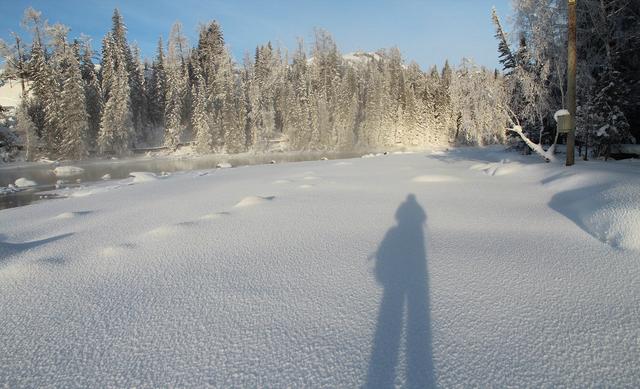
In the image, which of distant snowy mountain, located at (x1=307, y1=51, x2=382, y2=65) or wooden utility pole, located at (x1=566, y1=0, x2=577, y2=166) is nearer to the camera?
wooden utility pole, located at (x1=566, y1=0, x2=577, y2=166)

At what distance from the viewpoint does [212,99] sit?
1982 inches

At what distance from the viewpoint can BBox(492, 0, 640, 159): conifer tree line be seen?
13008 mm

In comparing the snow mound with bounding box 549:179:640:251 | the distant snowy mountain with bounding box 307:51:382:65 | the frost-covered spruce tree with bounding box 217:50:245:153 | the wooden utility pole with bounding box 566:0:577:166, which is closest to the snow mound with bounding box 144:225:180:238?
the snow mound with bounding box 549:179:640:251

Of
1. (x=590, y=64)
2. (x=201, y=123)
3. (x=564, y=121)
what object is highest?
(x=201, y=123)

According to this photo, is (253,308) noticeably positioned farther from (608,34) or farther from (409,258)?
(608,34)

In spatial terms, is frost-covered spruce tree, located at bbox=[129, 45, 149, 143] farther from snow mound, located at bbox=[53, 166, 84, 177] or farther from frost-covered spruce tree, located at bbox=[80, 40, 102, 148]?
snow mound, located at bbox=[53, 166, 84, 177]

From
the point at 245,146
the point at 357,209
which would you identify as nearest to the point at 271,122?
the point at 245,146

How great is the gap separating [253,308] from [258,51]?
7106 centimetres

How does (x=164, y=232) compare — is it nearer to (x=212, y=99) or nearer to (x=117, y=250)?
(x=117, y=250)

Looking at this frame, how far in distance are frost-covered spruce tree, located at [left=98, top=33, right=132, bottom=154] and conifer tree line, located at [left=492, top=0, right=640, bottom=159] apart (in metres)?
42.3

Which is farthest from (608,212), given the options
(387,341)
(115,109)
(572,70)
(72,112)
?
(115,109)

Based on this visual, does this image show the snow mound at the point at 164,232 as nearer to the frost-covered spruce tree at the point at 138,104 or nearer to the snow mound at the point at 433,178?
the snow mound at the point at 433,178

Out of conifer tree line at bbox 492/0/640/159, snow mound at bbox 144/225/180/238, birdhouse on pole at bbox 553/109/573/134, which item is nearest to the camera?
snow mound at bbox 144/225/180/238

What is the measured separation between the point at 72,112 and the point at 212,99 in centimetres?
1870
